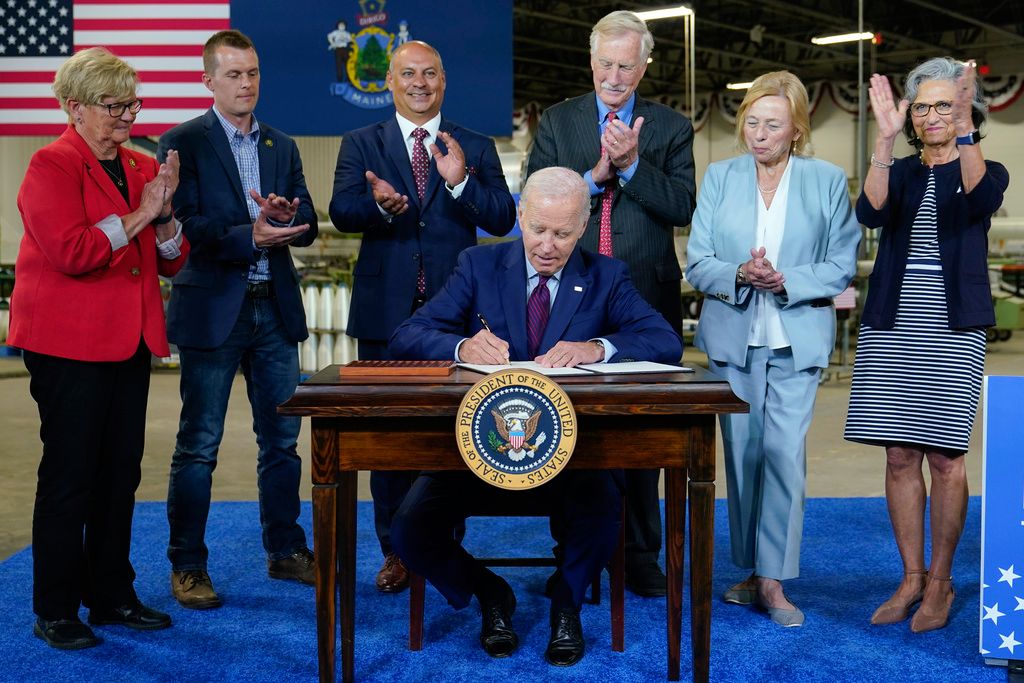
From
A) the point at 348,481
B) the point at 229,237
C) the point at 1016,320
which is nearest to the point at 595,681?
the point at 348,481

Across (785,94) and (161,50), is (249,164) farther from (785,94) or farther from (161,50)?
(161,50)

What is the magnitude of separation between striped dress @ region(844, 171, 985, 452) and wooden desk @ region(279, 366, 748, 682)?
0.90m

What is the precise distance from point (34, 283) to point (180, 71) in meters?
2.80

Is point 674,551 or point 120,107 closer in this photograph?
point 674,551

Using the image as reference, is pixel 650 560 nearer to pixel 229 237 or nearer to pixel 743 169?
pixel 743 169

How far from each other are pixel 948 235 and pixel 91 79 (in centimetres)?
228

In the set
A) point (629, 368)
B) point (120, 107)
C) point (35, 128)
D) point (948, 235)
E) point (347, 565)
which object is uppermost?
point (35, 128)

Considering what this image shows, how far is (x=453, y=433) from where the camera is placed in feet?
7.42

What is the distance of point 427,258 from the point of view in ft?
11.1

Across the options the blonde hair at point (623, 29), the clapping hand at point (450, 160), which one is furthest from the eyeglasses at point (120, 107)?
the blonde hair at point (623, 29)

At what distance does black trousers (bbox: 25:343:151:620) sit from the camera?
9.22 feet

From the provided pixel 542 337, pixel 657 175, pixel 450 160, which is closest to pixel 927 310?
pixel 657 175

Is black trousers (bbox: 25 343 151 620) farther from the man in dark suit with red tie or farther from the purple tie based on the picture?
the man in dark suit with red tie

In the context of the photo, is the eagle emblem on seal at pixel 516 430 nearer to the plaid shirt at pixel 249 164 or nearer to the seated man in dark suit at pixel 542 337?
the seated man in dark suit at pixel 542 337
